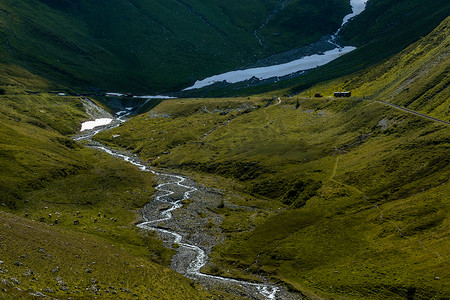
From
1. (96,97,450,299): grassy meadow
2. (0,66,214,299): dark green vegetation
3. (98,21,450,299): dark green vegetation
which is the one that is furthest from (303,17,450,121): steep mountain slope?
(0,66,214,299): dark green vegetation

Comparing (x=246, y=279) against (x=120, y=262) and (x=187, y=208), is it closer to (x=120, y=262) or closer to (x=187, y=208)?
(x=120, y=262)

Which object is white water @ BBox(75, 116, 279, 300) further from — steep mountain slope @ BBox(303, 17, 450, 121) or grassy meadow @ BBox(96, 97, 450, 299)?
steep mountain slope @ BBox(303, 17, 450, 121)

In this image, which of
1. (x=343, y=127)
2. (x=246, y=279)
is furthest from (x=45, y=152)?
(x=343, y=127)

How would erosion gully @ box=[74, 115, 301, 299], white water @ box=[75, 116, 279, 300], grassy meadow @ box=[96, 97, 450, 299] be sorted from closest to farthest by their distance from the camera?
1. erosion gully @ box=[74, 115, 301, 299]
2. grassy meadow @ box=[96, 97, 450, 299]
3. white water @ box=[75, 116, 279, 300]

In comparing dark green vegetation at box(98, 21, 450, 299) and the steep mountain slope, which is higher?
the steep mountain slope

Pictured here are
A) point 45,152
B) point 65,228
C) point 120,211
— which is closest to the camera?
point 65,228

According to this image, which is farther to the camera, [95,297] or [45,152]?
[45,152]

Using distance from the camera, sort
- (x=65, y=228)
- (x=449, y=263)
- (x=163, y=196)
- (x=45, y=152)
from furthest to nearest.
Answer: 1. (x=45, y=152)
2. (x=163, y=196)
3. (x=65, y=228)
4. (x=449, y=263)
